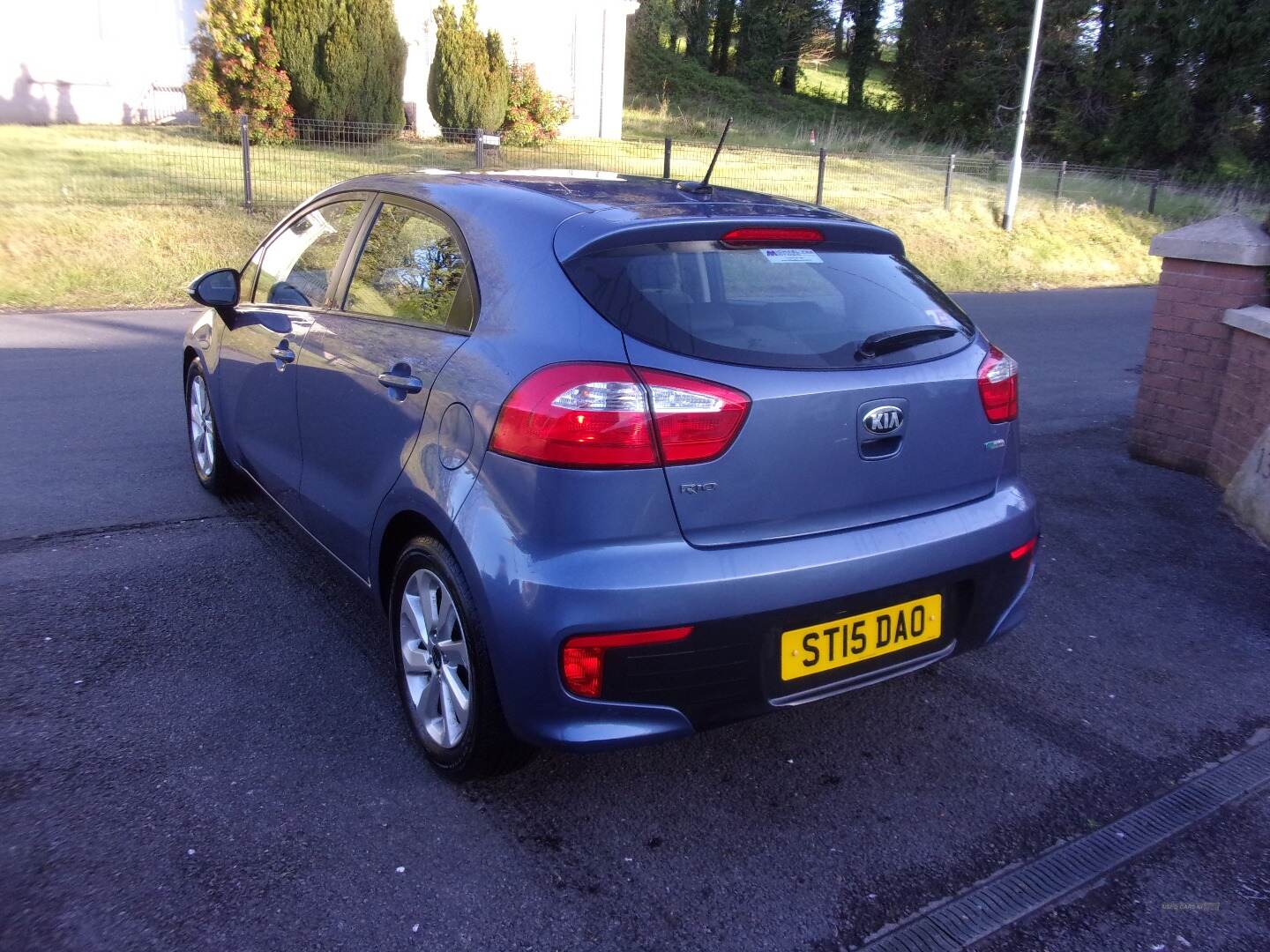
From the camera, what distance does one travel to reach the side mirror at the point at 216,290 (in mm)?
4387

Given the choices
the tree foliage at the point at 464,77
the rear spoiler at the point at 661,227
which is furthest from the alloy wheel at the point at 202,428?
the tree foliage at the point at 464,77

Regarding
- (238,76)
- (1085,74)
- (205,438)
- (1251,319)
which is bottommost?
(205,438)

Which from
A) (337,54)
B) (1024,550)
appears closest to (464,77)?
(337,54)

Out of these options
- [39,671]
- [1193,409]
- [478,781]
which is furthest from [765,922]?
[1193,409]

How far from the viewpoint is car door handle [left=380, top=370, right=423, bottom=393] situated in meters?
2.99

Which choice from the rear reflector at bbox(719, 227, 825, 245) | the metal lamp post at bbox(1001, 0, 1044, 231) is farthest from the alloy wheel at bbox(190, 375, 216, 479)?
the metal lamp post at bbox(1001, 0, 1044, 231)

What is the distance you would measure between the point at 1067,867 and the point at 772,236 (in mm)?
1845

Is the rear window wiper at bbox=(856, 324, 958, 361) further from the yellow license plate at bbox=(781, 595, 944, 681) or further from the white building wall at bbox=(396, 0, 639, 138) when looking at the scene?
the white building wall at bbox=(396, 0, 639, 138)

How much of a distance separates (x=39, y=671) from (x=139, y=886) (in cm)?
129

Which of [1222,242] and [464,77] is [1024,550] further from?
[464,77]

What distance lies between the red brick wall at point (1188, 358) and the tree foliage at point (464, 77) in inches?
686

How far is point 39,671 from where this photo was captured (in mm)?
3512

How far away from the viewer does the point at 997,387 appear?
10.3ft

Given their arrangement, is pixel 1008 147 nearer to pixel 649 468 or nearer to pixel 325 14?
pixel 325 14
